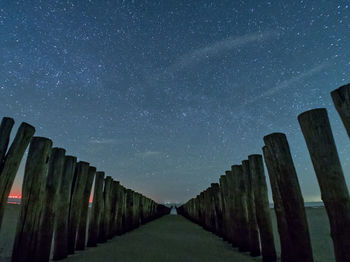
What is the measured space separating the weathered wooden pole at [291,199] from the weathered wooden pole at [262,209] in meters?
0.80

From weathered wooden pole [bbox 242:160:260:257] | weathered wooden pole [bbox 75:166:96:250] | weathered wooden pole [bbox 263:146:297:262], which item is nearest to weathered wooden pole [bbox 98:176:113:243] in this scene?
weathered wooden pole [bbox 75:166:96:250]

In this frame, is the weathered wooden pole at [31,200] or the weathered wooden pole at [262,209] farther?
the weathered wooden pole at [262,209]

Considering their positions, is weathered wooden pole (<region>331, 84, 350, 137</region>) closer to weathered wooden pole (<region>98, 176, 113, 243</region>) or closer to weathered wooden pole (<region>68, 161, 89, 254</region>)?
weathered wooden pole (<region>68, 161, 89, 254</region>)

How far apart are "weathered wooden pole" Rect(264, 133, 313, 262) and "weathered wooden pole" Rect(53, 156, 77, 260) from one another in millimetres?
2861

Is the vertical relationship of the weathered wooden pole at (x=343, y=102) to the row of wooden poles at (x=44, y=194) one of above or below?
above

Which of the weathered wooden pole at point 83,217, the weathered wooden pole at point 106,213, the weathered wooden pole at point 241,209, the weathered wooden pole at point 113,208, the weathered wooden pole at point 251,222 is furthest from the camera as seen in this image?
the weathered wooden pole at point 113,208

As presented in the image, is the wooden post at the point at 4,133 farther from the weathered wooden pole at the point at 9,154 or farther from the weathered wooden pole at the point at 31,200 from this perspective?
the weathered wooden pole at the point at 31,200

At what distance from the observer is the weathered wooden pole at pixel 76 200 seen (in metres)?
3.71

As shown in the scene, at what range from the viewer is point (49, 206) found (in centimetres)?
302

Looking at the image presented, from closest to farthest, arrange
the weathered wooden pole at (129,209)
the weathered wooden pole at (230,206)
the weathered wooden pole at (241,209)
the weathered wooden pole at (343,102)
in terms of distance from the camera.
Answer: the weathered wooden pole at (343,102) < the weathered wooden pole at (241,209) < the weathered wooden pole at (230,206) < the weathered wooden pole at (129,209)

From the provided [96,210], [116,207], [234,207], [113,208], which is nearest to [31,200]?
[96,210]

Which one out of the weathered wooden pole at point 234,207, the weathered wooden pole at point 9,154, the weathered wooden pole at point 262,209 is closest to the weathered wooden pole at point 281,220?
the weathered wooden pole at point 262,209

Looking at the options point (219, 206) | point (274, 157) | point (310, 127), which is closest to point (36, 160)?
point (274, 157)

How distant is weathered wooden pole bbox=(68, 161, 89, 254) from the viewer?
371 cm
